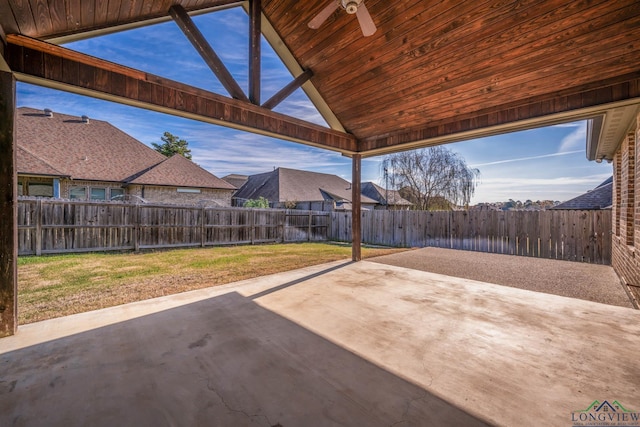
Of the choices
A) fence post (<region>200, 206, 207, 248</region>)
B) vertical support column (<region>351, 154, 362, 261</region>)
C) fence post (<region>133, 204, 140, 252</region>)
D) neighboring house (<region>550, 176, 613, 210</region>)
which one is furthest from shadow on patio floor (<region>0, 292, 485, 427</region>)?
neighboring house (<region>550, 176, 613, 210</region>)

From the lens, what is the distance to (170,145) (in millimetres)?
22922

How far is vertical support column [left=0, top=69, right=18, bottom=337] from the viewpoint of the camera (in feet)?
7.57

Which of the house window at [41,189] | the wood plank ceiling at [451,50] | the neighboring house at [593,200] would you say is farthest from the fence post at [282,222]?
the neighboring house at [593,200]

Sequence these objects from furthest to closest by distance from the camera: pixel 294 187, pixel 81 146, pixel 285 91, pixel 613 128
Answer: pixel 294 187 → pixel 81 146 → pixel 613 128 → pixel 285 91

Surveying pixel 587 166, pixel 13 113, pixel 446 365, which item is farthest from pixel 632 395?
pixel 587 166

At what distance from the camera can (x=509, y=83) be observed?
342 cm

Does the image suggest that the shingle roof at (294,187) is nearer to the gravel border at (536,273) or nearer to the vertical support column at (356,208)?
the vertical support column at (356,208)

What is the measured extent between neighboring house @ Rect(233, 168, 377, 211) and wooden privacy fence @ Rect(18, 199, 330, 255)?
7.43m

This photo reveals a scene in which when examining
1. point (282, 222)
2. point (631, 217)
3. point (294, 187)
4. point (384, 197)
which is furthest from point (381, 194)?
point (631, 217)

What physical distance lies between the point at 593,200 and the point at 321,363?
1251 cm

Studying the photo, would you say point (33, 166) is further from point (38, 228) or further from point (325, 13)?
point (325, 13)

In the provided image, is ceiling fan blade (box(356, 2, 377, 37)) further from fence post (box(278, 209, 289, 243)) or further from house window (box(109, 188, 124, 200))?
house window (box(109, 188, 124, 200))

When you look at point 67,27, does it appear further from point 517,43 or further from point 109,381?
point 517,43

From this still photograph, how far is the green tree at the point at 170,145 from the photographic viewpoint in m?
22.7
